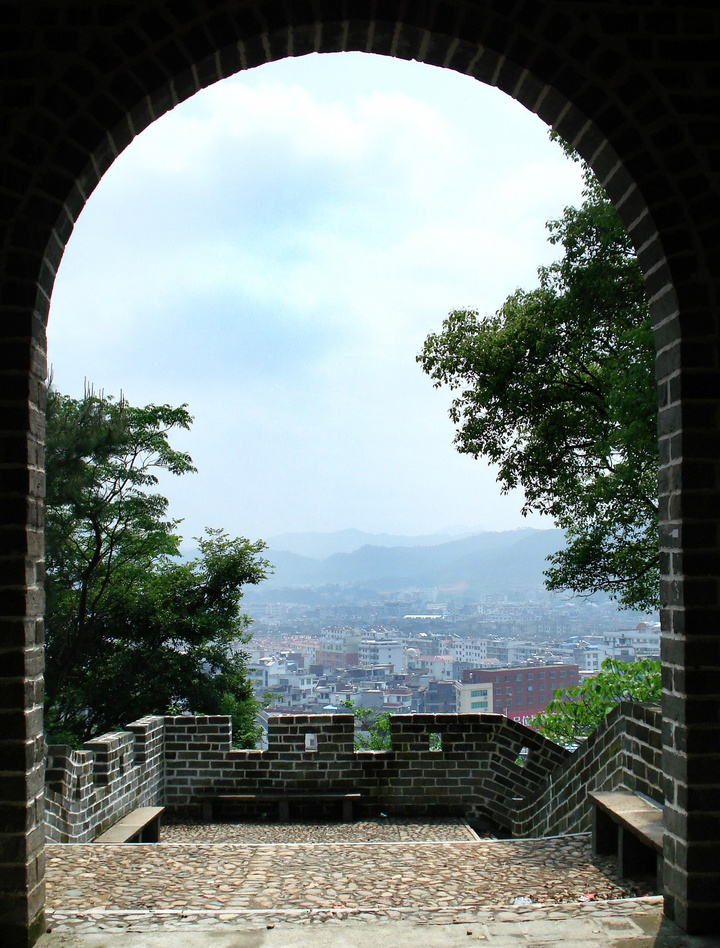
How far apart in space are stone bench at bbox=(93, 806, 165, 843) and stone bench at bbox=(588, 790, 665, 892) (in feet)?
10.0

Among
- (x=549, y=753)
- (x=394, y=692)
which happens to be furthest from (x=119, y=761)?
(x=394, y=692)

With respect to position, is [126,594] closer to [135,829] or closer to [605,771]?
[135,829]

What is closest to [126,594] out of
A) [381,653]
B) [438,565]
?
[381,653]

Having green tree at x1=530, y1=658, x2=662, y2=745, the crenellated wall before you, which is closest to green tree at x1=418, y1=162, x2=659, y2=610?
green tree at x1=530, y1=658, x2=662, y2=745

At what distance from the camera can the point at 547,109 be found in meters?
2.97

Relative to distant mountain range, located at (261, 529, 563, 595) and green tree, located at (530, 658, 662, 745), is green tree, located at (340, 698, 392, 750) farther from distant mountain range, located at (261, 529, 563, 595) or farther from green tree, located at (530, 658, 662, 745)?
distant mountain range, located at (261, 529, 563, 595)

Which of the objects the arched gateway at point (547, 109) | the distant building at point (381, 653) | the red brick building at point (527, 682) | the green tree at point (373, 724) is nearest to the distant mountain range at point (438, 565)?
the distant building at point (381, 653)

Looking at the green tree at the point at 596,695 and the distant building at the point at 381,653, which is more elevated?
the green tree at the point at 596,695

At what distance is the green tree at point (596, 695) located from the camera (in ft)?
36.9

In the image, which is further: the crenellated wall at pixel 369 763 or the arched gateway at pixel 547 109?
the crenellated wall at pixel 369 763

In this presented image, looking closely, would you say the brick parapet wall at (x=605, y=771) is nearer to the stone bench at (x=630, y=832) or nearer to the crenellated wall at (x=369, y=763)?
the stone bench at (x=630, y=832)

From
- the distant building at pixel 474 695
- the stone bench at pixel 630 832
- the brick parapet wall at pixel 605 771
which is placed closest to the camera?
the stone bench at pixel 630 832

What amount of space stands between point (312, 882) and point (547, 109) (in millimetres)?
3512

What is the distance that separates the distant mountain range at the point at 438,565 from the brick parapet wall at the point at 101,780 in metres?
80.9
